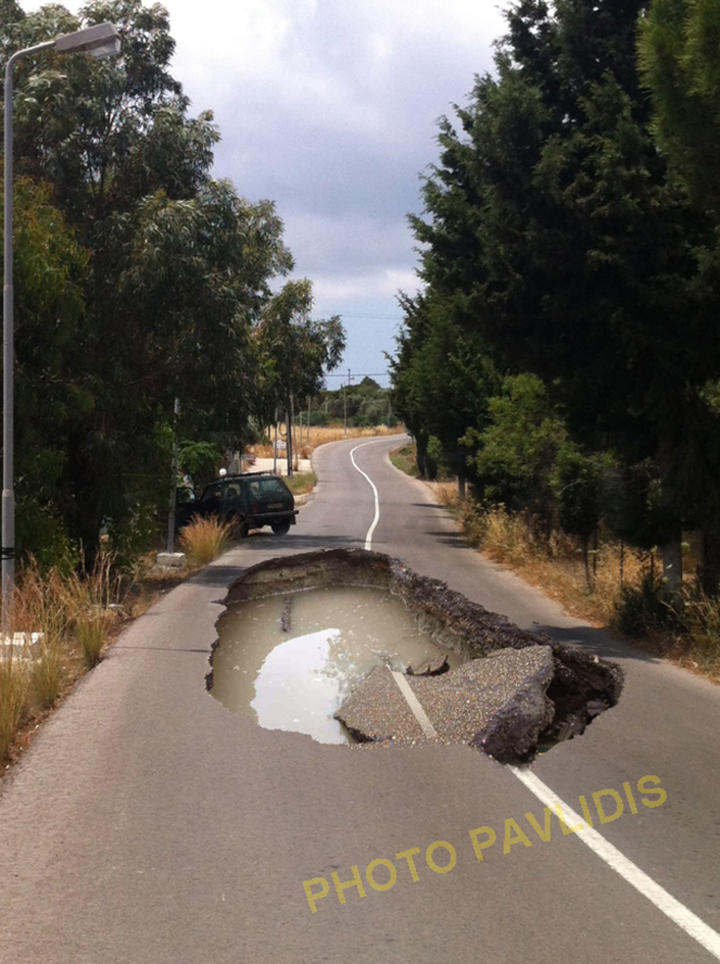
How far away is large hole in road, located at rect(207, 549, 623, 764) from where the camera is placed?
8.30m

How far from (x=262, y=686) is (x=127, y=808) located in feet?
15.7

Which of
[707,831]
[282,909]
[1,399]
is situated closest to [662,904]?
[707,831]

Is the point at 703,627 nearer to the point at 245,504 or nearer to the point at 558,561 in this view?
the point at 558,561

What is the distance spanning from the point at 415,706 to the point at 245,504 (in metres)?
20.4

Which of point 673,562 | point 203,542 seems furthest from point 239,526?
point 673,562

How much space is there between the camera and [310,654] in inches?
507

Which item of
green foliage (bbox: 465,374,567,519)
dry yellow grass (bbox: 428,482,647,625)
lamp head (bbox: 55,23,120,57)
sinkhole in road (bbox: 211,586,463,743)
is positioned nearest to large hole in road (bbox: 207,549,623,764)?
sinkhole in road (bbox: 211,586,463,743)

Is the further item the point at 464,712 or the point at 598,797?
the point at 464,712

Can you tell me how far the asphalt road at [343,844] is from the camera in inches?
174

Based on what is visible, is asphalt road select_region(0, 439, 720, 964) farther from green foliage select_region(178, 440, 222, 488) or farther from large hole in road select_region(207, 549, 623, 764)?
green foliage select_region(178, 440, 222, 488)

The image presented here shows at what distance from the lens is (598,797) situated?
21.1ft

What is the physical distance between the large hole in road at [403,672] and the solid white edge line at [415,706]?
0.02 metres

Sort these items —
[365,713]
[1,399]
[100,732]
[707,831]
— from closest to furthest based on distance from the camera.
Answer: [707,831] → [100,732] → [365,713] → [1,399]

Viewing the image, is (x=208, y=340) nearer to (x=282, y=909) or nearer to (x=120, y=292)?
(x=120, y=292)
